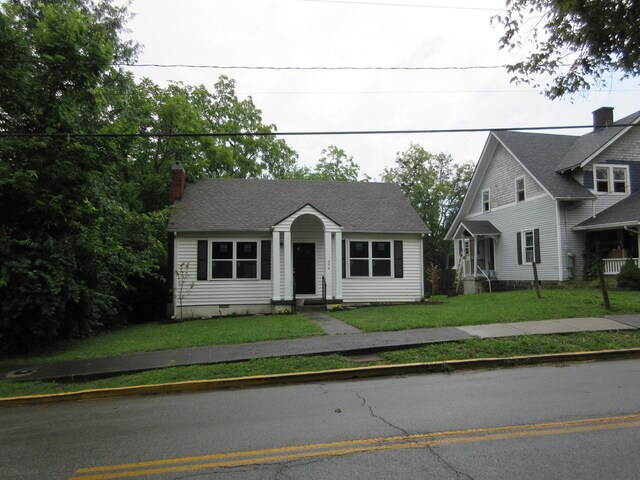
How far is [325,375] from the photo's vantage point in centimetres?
757

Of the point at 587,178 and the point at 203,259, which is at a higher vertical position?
the point at 587,178

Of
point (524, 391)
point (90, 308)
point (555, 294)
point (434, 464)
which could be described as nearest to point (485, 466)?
point (434, 464)

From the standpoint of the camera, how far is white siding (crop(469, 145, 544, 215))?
2244cm

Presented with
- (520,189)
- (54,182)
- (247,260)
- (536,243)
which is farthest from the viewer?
(520,189)

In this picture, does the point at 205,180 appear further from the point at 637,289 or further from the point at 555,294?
the point at 637,289

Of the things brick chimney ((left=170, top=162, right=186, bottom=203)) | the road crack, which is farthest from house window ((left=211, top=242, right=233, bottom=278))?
the road crack

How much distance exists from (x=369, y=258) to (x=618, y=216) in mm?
11063

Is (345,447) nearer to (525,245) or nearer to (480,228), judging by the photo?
(525,245)

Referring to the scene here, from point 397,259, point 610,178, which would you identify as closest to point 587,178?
point 610,178

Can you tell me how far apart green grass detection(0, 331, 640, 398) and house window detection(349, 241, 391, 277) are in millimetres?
8531

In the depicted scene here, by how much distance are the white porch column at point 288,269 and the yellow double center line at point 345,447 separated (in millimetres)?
11946

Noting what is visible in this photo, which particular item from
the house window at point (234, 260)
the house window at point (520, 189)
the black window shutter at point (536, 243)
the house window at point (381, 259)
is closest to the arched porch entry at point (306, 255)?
the house window at point (234, 260)

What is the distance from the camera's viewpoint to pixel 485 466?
12.2 feet

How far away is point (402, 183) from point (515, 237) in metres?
19.5
